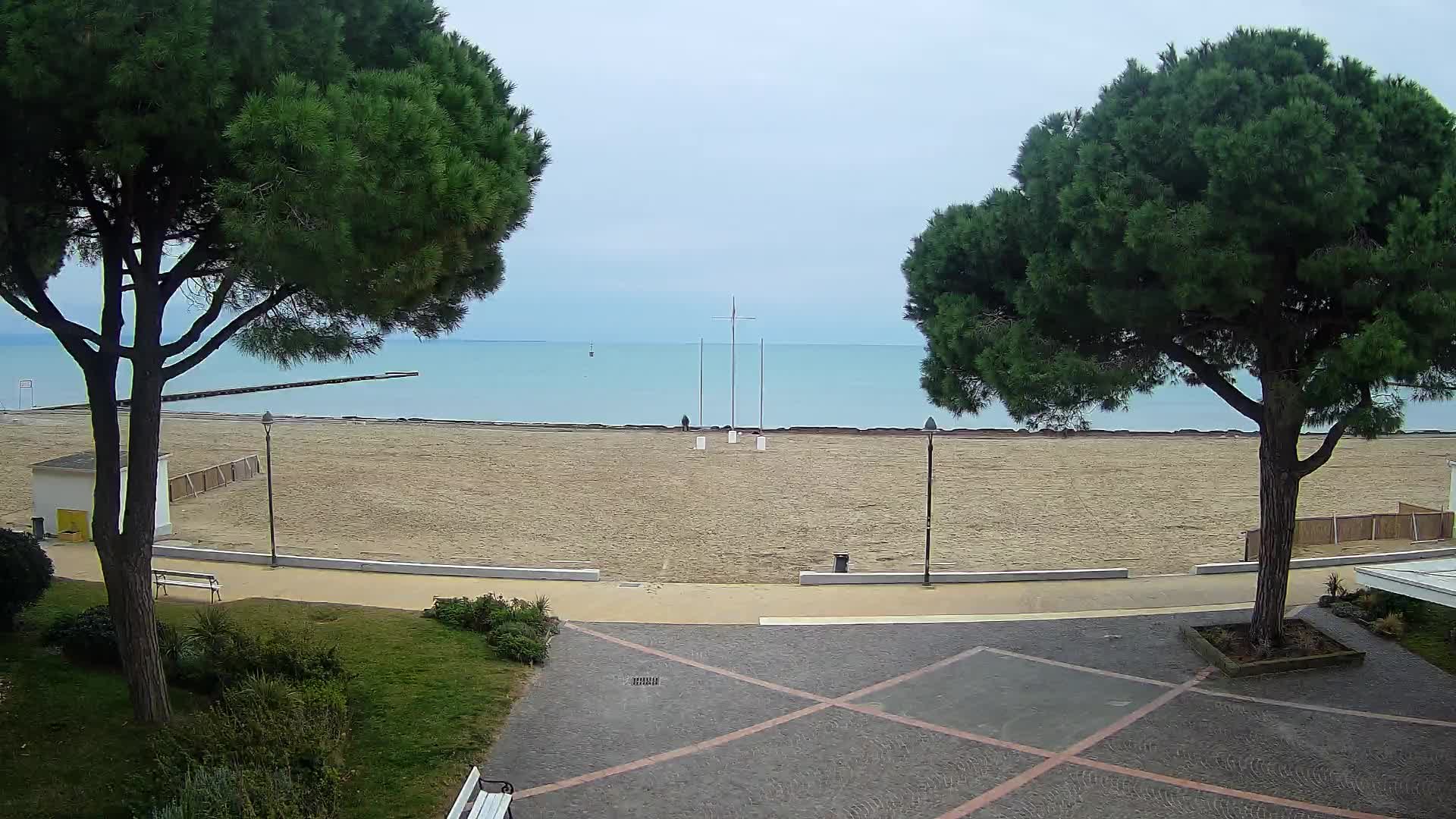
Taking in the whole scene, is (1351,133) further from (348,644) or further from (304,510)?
(304,510)

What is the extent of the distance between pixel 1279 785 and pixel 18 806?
428 inches

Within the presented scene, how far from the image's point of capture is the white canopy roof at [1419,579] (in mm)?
10219

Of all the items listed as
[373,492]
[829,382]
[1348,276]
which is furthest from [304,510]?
[829,382]

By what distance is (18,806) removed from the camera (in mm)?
7531

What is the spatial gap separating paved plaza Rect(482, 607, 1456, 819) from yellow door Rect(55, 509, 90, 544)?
11865 millimetres

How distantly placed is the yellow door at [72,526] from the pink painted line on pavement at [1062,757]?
59.9 ft

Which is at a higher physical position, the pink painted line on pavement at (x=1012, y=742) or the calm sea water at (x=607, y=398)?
the calm sea water at (x=607, y=398)

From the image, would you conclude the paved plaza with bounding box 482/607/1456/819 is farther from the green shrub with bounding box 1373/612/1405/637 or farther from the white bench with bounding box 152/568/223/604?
the white bench with bounding box 152/568/223/604

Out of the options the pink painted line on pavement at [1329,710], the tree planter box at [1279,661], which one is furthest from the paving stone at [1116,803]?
the tree planter box at [1279,661]

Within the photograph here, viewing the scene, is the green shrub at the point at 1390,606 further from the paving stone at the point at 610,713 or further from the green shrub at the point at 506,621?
the green shrub at the point at 506,621

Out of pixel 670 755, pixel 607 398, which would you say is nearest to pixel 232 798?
pixel 670 755

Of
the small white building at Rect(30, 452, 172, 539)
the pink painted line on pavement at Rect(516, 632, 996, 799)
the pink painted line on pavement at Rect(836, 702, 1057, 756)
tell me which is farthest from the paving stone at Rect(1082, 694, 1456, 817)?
the small white building at Rect(30, 452, 172, 539)

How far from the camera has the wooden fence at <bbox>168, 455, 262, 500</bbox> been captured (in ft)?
86.7

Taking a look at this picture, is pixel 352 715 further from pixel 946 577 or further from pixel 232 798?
pixel 946 577
